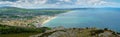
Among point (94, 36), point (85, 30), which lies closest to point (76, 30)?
point (85, 30)

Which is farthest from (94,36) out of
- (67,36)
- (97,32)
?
(67,36)

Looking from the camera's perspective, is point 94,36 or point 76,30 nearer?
point 94,36

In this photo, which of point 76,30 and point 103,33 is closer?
point 103,33

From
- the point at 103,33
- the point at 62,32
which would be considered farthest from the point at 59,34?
the point at 103,33

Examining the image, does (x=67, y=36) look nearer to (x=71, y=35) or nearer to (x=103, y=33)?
(x=71, y=35)

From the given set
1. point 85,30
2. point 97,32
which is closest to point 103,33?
point 97,32

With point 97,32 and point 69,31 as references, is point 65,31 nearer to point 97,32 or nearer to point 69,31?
point 69,31
